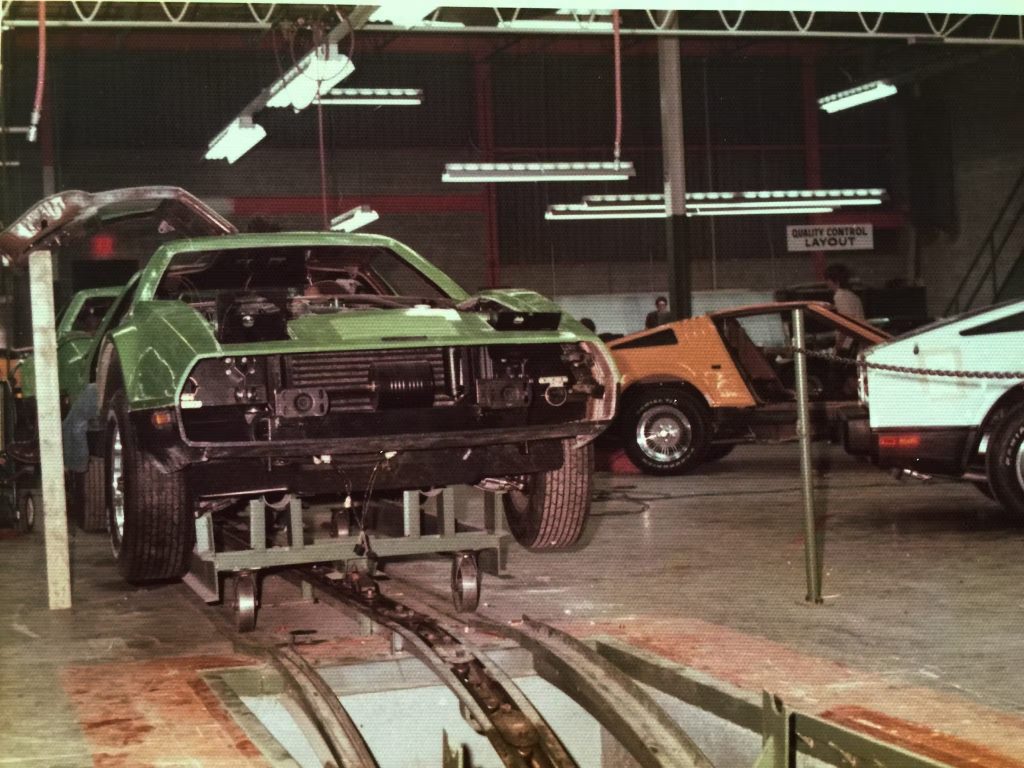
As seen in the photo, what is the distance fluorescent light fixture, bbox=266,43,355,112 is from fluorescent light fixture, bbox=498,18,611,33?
63.8 inches

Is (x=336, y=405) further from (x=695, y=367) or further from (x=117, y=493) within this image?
(x=695, y=367)

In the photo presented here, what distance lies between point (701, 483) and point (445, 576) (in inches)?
184

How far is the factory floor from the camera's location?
4113 mm

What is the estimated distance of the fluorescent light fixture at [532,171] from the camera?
18578mm

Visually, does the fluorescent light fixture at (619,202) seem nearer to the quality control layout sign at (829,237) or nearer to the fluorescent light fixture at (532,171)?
the fluorescent light fixture at (532,171)

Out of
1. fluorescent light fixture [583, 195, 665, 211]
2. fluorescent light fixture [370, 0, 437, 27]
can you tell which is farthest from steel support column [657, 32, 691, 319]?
fluorescent light fixture [370, 0, 437, 27]

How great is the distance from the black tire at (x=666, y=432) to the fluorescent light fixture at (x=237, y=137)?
670 cm

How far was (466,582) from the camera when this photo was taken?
19.5 feet

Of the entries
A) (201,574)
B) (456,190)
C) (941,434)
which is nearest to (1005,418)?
(941,434)

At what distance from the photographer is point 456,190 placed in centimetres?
2458

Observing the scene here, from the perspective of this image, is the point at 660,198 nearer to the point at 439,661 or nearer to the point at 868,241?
the point at 868,241

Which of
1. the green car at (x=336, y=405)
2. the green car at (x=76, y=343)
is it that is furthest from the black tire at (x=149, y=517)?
the green car at (x=76, y=343)

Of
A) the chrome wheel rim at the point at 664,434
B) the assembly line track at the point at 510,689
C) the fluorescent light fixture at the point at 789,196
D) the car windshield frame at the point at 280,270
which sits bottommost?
the assembly line track at the point at 510,689

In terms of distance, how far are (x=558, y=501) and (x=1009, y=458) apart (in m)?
3.11
